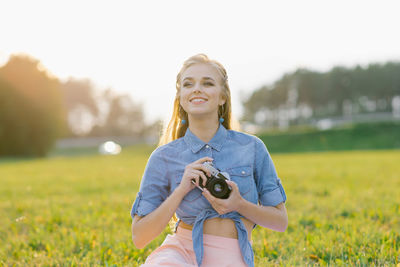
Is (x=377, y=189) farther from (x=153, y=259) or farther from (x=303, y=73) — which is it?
(x=303, y=73)

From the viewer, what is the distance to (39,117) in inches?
1515

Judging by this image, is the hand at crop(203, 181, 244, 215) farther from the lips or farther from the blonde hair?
the blonde hair

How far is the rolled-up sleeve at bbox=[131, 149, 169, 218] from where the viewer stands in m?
2.60

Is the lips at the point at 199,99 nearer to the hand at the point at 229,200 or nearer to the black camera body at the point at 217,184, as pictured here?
the black camera body at the point at 217,184

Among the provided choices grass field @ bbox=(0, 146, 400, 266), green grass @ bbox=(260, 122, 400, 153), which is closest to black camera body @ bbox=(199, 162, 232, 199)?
grass field @ bbox=(0, 146, 400, 266)

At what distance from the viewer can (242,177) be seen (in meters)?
2.60

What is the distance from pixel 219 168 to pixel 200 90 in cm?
53

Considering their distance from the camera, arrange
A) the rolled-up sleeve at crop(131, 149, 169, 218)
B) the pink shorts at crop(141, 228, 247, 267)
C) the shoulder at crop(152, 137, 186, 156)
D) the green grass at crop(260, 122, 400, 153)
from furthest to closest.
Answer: the green grass at crop(260, 122, 400, 153) < the shoulder at crop(152, 137, 186, 156) < the rolled-up sleeve at crop(131, 149, 169, 218) < the pink shorts at crop(141, 228, 247, 267)

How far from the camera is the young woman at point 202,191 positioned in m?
2.51

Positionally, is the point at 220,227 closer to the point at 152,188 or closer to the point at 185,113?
the point at 152,188

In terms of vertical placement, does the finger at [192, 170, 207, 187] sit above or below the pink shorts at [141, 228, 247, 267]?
above

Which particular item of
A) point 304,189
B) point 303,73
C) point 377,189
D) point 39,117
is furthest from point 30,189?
point 303,73

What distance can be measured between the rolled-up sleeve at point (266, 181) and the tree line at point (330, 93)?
61196mm

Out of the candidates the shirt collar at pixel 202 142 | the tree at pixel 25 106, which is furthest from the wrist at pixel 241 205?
the tree at pixel 25 106
